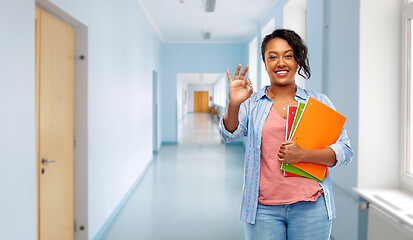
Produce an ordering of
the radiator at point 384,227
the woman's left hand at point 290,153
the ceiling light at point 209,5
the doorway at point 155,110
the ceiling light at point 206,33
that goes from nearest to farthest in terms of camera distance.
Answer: the woman's left hand at point 290,153
the radiator at point 384,227
the ceiling light at point 209,5
the ceiling light at point 206,33
the doorway at point 155,110

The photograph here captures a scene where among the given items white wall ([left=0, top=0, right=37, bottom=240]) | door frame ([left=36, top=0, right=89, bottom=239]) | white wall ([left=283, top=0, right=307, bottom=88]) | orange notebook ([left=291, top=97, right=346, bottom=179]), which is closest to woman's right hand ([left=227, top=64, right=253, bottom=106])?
orange notebook ([left=291, top=97, right=346, bottom=179])

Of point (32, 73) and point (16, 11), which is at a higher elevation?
point (16, 11)

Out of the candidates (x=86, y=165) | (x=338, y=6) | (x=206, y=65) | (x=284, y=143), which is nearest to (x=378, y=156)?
(x=338, y=6)

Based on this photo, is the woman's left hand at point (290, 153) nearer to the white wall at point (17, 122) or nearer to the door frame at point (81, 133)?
the white wall at point (17, 122)

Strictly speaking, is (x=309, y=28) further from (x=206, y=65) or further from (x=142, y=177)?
(x=206, y=65)

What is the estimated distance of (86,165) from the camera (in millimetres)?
3127

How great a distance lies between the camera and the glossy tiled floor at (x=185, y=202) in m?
3.63

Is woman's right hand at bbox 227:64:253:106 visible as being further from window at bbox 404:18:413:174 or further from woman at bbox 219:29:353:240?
window at bbox 404:18:413:174

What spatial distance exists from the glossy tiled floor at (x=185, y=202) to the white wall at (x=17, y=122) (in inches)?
65.9

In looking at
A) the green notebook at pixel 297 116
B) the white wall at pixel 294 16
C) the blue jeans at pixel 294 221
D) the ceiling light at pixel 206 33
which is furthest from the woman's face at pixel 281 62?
the ceiling light at pixel 206 33

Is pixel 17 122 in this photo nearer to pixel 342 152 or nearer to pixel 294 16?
pixel 342 152

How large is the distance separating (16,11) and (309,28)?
119 inches

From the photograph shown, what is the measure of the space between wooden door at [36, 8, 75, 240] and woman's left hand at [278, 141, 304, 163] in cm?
180

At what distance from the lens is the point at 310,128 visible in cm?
132
